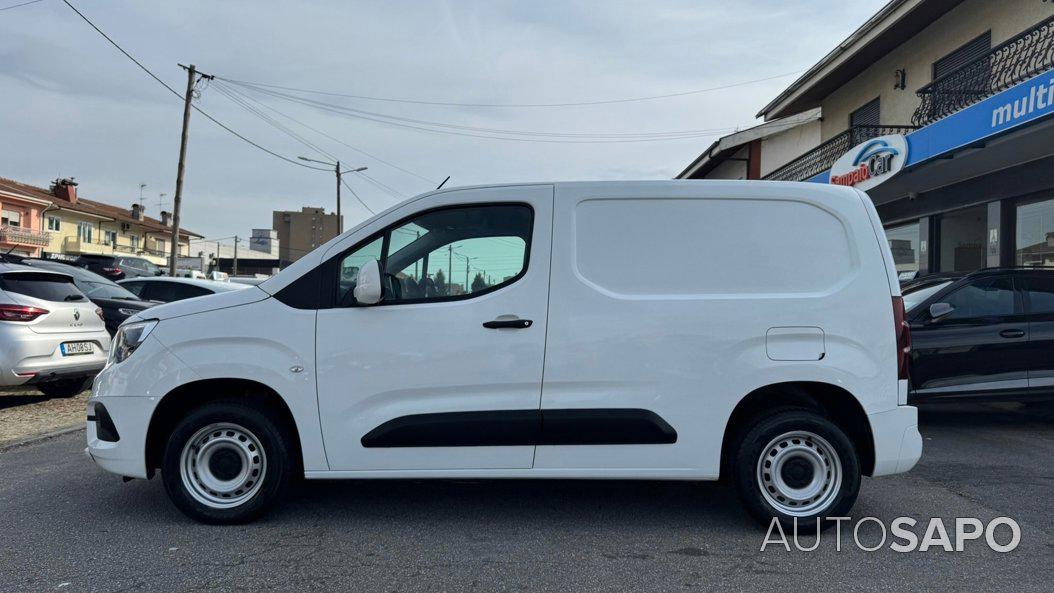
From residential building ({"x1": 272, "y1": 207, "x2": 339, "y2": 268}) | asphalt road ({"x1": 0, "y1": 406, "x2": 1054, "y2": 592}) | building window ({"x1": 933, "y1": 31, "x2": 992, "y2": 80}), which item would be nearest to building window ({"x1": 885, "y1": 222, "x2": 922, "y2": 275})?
building window ({"x1": 933, "y1": 31, "x2": 992, "y2": 80})

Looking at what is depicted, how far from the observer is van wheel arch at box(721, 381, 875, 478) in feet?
13.1

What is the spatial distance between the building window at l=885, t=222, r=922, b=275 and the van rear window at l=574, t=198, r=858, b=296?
39.7 ft

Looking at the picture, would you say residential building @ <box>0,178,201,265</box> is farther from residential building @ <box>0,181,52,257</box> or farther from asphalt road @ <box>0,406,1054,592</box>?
asphalt road @ <box>0,406,1054,592</box>

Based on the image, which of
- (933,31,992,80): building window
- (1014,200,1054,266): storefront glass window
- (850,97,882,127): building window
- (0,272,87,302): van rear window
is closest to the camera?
(0,272,87,302): van rear window

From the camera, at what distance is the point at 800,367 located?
12.8 ft

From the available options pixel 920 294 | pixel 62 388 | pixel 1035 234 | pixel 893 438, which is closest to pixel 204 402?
pixel 893 438

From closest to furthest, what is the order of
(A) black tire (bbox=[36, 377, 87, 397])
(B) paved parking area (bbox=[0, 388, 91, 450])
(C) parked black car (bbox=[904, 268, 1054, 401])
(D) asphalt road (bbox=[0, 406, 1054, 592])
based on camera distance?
(D) asphalt road (bbox=[0, 406, 1054, 592])
(B) paved parking area (bbox=[0, 388, 91, 450])
(C) parked black car (bbox=[904, 268, 1054, 401])
(A) black tire (bbox=[36, 377, 87, 397])

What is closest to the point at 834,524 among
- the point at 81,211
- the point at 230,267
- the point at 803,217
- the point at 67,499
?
the point at 803,217

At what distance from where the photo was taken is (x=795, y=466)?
13.0 feet

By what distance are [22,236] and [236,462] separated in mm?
52782

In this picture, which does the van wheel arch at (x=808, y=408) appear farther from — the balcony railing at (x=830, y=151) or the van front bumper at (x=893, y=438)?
the balcony railing at (x=830, y=151)

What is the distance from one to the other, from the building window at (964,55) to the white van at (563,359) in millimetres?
11139

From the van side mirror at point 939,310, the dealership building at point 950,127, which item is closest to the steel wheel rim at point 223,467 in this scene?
the van side mirror at point 939,310

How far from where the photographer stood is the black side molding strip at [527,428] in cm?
388
